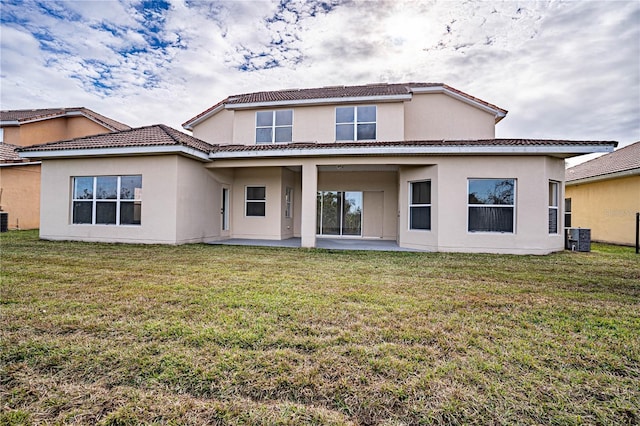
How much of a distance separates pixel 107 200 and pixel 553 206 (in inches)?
647

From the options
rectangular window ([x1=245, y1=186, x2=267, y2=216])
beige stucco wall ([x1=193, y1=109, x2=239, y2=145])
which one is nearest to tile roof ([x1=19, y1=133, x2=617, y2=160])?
rectangular window ([x1=245, y1=186, x2=267, y2=216])

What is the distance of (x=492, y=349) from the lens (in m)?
3.11

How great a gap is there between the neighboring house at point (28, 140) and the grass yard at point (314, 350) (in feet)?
48.6

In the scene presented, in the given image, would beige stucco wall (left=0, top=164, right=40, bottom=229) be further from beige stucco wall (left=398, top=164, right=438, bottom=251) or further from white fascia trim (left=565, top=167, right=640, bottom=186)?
white fascia trim (left=565, top=167, right=640, bottom=186)

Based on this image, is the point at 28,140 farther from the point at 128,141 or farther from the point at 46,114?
the point at 128,141

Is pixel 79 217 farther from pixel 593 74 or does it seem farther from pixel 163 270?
pixel 593 74

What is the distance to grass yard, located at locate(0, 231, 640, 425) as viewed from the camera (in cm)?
218

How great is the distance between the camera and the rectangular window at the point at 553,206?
1077 cm

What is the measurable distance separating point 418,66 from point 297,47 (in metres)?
6.87

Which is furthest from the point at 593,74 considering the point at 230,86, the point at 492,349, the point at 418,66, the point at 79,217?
the point at 79,217

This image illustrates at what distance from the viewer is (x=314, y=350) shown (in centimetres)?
304

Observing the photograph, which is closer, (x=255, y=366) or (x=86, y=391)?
(x=86, y=391)

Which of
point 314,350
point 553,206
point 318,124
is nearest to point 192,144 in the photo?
point 318,124

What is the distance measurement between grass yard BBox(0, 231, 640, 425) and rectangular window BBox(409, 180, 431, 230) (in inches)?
201
